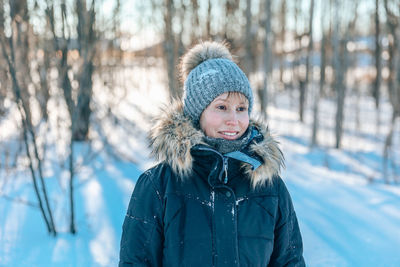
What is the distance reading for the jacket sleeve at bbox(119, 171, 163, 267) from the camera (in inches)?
53.0

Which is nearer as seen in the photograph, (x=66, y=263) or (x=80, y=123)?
(x=66, y=263)

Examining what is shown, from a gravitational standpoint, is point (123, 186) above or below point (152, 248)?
below

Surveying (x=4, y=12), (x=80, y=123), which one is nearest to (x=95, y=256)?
(x=4, y=12)

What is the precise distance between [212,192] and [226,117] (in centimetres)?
32

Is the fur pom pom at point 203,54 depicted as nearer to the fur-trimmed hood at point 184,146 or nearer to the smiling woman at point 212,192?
the smiling woman at point 212,192

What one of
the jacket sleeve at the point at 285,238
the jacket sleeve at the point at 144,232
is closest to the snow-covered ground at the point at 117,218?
the jacket sleeve at the point at 285,238

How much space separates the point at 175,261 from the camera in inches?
52.7

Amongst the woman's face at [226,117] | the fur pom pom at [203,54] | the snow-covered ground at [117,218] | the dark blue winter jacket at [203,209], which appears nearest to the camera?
the dark blue winter jacket at [203,209]

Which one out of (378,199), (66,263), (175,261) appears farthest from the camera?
(378,199)

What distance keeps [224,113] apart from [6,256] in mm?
2038

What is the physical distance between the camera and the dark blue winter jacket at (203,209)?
134 centimetres

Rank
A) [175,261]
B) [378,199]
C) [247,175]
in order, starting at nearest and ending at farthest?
[175,261] < [247,175] < [378,199]

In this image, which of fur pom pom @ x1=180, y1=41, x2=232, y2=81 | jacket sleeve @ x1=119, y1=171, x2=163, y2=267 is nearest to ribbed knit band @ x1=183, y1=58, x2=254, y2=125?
fur pom pom @ x1=180, y1=41, x2=232, y2=81

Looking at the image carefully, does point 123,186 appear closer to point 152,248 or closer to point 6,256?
point 6,256
